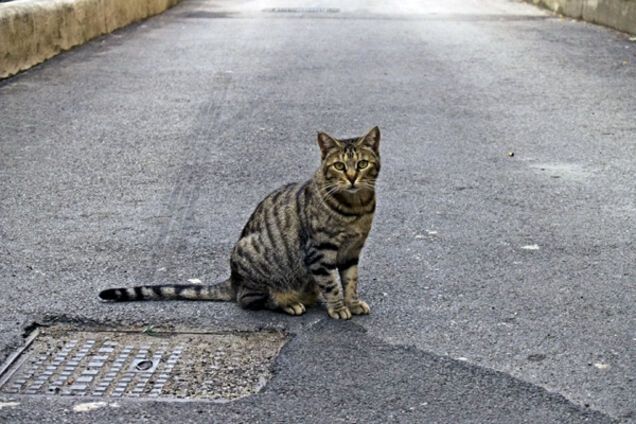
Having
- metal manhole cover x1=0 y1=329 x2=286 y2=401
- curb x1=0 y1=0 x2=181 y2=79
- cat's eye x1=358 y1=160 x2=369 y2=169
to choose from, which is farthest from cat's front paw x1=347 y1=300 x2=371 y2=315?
curb x1=0 y1=0 x2=181 y2=79

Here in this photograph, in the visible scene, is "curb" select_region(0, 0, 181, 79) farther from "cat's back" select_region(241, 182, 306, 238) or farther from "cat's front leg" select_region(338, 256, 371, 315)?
"cat's front leg" select_region(338, 256, 371, 315)

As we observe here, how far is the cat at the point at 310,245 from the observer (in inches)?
216

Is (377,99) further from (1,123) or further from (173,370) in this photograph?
(173,370)

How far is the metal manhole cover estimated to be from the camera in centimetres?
474

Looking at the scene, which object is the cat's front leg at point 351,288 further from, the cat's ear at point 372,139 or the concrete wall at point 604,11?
the concrete wall at point 604,11

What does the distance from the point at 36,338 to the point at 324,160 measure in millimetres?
1601

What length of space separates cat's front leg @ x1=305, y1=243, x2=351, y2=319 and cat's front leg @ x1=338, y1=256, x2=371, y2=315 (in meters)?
0.04

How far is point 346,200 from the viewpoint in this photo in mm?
5527

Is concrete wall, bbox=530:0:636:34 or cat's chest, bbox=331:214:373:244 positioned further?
concrete wall, bbox=530:0:636:34

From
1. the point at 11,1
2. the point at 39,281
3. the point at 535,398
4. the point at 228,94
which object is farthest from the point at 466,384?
the point at 11,1

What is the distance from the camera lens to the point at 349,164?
17.8 feet

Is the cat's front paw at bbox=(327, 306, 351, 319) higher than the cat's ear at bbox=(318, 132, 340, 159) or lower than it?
lower

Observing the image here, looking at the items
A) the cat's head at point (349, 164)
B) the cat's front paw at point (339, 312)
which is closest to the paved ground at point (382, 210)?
the cat's front paw at point (339, 312)

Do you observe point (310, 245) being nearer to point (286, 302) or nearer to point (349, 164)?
point (286, 302)
